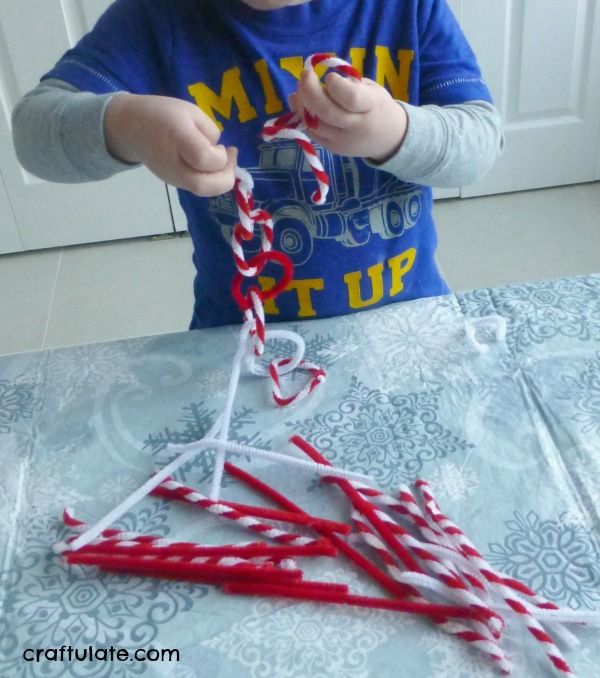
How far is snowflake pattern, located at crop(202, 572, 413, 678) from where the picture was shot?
15.6 inches

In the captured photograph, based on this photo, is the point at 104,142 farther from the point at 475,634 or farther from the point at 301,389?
the point at 475,634

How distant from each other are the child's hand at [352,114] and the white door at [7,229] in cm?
144

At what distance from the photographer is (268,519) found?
1.58ft

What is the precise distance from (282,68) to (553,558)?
17.5 inches

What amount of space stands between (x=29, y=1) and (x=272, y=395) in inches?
52.1

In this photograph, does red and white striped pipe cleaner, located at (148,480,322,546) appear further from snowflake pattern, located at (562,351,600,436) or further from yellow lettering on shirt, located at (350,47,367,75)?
yellow lettering on shirt, located at (350,47,367,75)

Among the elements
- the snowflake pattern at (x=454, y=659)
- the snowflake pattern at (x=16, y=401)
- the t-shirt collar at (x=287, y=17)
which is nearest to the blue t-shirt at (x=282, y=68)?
the t-shirt collar at (x=287, y=17)

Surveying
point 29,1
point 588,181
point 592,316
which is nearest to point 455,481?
point 592,316

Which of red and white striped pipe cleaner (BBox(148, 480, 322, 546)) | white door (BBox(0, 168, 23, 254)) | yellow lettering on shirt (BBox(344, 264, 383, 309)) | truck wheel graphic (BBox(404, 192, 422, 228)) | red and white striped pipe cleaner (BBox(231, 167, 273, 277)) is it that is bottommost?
white door (BBox(0, 168, 23, 254))

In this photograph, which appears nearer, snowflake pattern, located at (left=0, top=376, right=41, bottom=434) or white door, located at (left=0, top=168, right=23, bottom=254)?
snowflake pattern, located at (left=0, top=376, right=41, bottom=434)

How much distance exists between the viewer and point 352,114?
1.63ft

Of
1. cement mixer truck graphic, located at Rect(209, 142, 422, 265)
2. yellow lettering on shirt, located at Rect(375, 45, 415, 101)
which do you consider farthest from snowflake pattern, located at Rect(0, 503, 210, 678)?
yellow lettering on shirt, located at Rect(375, 45, 415, 101)

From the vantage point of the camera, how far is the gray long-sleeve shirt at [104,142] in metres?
0.57

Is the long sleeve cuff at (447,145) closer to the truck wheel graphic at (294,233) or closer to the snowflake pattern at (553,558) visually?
the truck wheel graphic at (294,233)
